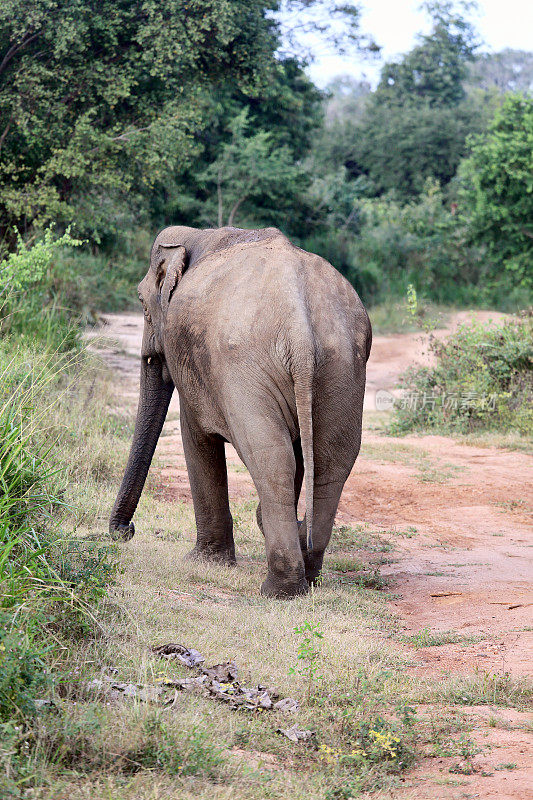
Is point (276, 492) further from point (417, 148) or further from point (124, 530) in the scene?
point (417, 148)

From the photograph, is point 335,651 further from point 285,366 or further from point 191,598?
point 285,366

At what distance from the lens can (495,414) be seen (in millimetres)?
12633

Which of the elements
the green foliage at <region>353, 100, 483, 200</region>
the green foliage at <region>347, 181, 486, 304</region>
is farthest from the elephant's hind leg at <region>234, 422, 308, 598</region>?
the green foliage at <region>353, 100, 483, 200</region>

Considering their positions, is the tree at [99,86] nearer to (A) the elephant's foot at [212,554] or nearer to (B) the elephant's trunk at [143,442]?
(B) the elephant's trunk at [143,442]

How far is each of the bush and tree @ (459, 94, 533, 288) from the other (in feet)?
35.8

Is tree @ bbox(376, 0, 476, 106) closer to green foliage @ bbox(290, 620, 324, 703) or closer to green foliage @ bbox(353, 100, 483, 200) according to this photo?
green foliage @ bbox(353, 100, 483, 200)

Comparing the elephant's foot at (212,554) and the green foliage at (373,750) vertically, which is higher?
the green foliage at (373,750)

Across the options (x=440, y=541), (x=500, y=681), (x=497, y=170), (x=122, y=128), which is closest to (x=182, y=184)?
(x=497, y=170)

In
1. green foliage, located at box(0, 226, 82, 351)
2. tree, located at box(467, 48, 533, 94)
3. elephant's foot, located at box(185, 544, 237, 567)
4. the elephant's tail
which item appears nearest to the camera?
the elephant's tail

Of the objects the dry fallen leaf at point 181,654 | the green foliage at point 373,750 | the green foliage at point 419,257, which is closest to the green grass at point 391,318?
the green foliage at point 419,257

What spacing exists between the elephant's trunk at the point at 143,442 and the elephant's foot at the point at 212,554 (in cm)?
51

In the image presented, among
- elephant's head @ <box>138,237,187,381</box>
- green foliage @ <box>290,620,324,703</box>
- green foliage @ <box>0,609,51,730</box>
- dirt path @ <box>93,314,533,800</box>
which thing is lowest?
dirt path @ <box>93,314,533,800</box>

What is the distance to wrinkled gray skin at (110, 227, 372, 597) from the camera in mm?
5152

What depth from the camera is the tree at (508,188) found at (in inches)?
905
